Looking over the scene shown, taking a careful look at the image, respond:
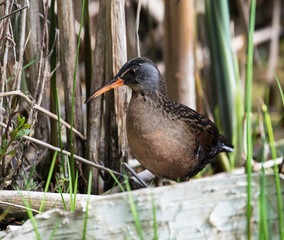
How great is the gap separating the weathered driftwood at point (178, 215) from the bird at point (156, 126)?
36.2 inches

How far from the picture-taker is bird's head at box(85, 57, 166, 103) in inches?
101

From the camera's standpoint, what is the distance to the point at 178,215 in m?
1.64

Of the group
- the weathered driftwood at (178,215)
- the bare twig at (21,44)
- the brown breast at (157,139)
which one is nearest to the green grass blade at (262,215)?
the weathered driftwood at (178,215)

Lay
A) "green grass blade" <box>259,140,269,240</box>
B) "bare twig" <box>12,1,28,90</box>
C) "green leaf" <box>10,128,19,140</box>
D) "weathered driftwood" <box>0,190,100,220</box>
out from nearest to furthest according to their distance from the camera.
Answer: "green grass blade" <box>259,140,269,240</box> < "green leaf" <box>10,128,19,140</box> < "weathered driftwood" <box>0,190,100,220</box> < "bare twig" <box>12,1,28,90</box>

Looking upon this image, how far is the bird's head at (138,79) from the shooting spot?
101 inches

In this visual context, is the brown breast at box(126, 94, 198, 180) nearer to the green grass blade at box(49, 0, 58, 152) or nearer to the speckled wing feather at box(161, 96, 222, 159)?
the speckled wing feather at box(161, 96, 222, 159)

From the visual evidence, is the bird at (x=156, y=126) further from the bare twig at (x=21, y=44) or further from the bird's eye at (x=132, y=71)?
the bare twig at (x=21, y=44)

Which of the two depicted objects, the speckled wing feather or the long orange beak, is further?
the speckled wing feather

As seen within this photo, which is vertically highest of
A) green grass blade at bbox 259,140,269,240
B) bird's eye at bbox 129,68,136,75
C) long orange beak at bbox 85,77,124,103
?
bird's eye at bbox 129,68,136,75

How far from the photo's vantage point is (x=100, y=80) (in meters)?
2.70

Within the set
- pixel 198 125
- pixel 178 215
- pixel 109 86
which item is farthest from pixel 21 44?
pixel 178 215

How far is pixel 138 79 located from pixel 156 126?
287 millimetres

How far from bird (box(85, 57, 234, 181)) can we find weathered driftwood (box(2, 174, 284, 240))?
36.2 inches

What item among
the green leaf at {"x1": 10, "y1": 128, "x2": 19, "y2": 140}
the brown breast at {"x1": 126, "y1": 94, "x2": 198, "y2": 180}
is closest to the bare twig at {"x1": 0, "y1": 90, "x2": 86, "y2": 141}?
the green leaf at {"x1": 10, "y1": 128, "x2": 19, "y2": 140}
